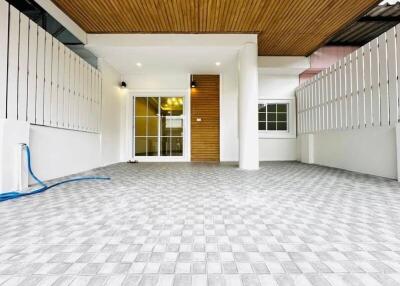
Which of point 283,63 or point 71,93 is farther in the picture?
point 283,63

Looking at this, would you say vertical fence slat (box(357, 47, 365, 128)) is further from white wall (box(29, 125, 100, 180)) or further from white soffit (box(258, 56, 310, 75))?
white wall (box(29, 125, 100, 180))

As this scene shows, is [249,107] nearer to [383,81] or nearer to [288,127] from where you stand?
[383,81]

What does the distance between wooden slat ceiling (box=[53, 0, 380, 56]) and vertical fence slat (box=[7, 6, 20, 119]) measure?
1531 mm

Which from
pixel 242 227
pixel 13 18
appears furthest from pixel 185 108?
pixel 242 227

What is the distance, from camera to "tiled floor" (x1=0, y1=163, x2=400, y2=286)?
137 centimetres

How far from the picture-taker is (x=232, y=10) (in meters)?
5.47

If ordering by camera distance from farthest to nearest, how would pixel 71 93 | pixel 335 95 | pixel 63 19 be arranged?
pixel 335 95 → pixel 71 93 → pixel 63 19

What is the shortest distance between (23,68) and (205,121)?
6560mm

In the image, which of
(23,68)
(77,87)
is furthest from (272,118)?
(23,68)

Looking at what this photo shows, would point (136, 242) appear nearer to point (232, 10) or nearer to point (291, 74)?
point (232, 10)

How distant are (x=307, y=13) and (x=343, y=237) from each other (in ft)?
18.7

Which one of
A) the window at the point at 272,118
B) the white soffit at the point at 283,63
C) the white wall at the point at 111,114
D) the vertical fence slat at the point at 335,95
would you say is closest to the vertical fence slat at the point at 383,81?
the vertical fence slat at the point at 335,95

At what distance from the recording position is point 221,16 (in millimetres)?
5746

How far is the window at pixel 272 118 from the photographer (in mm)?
9945
